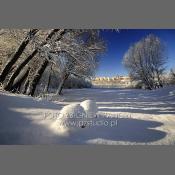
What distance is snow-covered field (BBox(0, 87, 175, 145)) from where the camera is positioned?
642cm

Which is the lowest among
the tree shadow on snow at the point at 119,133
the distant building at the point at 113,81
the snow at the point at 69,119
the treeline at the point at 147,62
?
the tree shadow on snow at the point at 119,133

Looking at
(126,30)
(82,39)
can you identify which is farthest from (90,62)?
(126,30)

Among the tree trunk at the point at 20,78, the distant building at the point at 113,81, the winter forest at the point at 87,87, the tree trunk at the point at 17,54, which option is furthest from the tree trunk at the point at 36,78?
the distant building at the point at 113,81

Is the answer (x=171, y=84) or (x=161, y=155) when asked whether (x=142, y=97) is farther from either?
(x=161, y=155)

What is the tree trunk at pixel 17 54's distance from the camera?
6.90 meters

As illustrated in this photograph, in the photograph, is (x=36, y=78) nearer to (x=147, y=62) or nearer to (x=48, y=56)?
(x=48, y=56)

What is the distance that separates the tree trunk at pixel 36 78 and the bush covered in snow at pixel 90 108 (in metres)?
1.19

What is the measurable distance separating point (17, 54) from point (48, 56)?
1.70ft

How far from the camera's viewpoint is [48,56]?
7219mm

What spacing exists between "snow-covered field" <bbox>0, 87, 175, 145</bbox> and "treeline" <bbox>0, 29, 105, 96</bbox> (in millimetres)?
410

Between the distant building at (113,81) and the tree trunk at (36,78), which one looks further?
the tree trunk at (36,78)

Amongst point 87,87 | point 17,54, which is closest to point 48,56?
point 17,54

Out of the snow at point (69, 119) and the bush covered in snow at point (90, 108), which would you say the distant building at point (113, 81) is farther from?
the snow at point (69, 119)

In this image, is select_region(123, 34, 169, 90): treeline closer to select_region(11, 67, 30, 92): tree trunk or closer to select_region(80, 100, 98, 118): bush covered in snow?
select_region(80, 100, 98, 118): bush covered in snow
